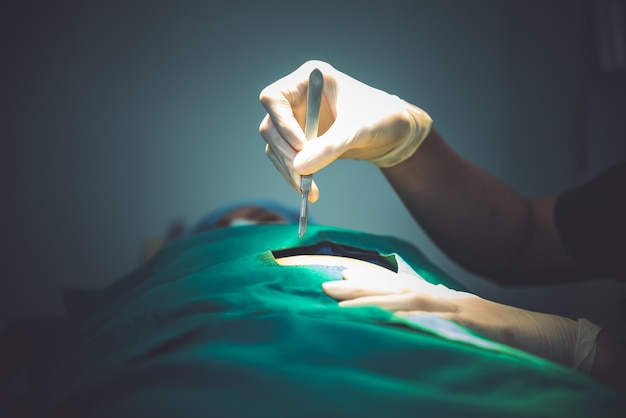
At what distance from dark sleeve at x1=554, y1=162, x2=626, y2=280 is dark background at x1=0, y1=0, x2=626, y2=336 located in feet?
1.74

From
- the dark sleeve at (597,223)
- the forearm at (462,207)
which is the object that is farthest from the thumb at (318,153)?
the dark sleeve at (597,223)

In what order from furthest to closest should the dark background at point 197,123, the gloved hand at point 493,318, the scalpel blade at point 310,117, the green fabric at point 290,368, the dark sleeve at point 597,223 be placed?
the dark background at point 197,123 < the dark sleeve at point 597,223 < the scalpel blade at point 310,117 < the gloved hand at point 493,318 < the green fabric at point 290,368

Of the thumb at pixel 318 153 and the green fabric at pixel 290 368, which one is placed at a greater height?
the thumb at pixel 318 153

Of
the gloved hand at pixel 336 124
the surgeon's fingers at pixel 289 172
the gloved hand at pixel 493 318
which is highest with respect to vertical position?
the gloved hand at pixel 336 124

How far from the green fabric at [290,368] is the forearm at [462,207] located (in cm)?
59

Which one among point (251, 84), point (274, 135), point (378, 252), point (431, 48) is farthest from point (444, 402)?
point (251, 84)

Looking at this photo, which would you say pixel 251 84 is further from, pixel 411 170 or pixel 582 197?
pixel 582 197

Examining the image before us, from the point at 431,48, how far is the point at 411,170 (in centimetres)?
64

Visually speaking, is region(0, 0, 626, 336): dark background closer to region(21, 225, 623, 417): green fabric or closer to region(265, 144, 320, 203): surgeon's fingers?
region(265, 144, 320, 203): surgeon's fingers

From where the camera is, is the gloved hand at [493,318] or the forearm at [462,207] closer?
the gloved hand at [493,318]

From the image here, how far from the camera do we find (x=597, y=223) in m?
1.32

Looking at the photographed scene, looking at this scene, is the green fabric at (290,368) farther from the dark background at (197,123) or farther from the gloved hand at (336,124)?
the dark background at (197,123)

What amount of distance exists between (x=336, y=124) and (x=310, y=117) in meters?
0.09

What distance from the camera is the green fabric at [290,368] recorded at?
52 centimetres
